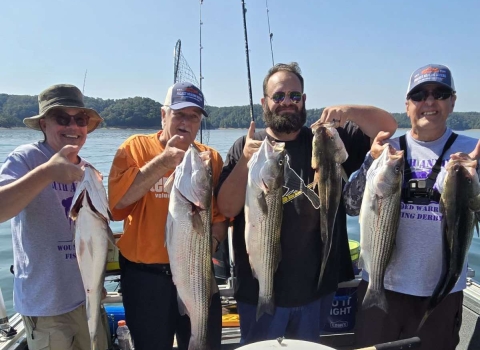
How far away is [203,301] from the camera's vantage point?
3.29m

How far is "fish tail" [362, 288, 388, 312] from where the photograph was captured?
339 centimetres

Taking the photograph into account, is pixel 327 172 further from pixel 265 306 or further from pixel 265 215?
pixel 265 306

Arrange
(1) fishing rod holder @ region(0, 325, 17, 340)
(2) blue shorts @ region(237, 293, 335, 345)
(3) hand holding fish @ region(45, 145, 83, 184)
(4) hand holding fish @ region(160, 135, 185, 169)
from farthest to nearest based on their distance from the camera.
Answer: (1) fishing rod holder @ region(0, 325, 17, 340) → (2) blue shorts @ region(237, 293, 335, 345) → (4) hand holding fish @ region(160, 135, 185, 169) → (3) hand holding fish @ region(45, 145, 83, 184)

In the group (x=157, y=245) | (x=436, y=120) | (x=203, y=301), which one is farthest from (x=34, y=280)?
(x=436, y=120)

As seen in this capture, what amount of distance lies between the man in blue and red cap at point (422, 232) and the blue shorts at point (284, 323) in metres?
0.47

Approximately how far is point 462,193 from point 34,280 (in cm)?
353

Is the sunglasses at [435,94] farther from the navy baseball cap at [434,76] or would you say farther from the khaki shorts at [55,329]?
the khaki shorts at [55,329]

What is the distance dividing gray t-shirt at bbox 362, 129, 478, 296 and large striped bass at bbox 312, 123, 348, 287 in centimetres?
66

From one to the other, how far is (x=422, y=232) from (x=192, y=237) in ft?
6.50

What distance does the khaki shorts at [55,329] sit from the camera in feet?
11.1

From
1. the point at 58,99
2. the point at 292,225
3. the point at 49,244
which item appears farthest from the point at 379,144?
the point at 49,244

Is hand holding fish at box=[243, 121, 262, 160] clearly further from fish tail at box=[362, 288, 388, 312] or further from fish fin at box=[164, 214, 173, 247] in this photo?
fish tail at box=[362, 288, 388, 312]

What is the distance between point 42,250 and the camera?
3324mm

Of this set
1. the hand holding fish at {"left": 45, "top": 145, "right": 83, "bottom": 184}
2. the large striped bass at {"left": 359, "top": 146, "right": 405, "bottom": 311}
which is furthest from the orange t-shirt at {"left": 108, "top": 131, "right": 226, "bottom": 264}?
the large striped bass at {"left": 359, "top": 146, "right": 405, "bottom": 311}
